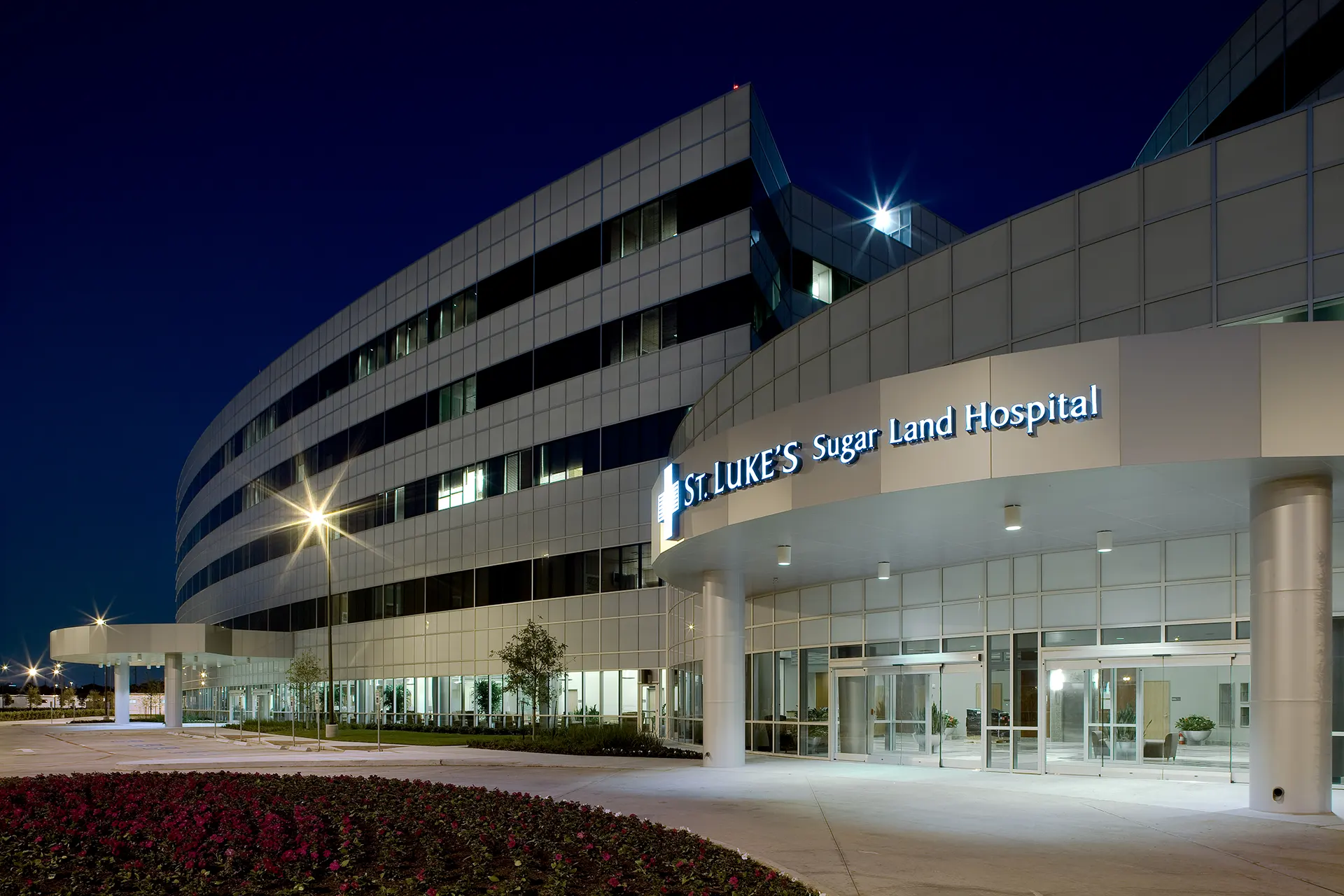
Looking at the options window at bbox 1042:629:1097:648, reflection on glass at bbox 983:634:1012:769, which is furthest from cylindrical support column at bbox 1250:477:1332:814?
reflection on glass at bbox 983:634:1012:769

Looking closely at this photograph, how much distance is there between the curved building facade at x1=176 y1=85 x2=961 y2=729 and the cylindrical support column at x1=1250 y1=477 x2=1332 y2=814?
1013 inches

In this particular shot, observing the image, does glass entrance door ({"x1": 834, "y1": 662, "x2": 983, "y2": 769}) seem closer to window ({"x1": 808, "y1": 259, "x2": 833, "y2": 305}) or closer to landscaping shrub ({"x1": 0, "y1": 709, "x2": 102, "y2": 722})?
window ({"x1": 808, "y1": 259, "x2": 833, "y2": 305})

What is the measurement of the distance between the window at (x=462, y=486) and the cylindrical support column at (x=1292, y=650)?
4109 cm

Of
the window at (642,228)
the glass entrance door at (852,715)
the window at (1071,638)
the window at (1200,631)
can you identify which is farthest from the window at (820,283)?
the window at (1200,631)

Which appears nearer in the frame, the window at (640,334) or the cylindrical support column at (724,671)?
the cylindrical support column at (724,671)

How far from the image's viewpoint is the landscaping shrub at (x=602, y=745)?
36.1m

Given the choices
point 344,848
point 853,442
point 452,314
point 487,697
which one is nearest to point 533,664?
point 487,697

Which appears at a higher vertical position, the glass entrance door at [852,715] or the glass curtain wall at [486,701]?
the glass entrance door at [852,715]

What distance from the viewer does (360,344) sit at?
66.3 metres

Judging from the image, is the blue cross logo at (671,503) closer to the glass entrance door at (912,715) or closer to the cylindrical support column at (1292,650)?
the glass entrance door at (912,715)

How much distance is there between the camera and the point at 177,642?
7631cm

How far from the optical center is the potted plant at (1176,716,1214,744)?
23000mm

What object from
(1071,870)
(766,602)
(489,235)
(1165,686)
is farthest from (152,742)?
(1071,870)

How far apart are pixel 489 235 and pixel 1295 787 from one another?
45.3 m
